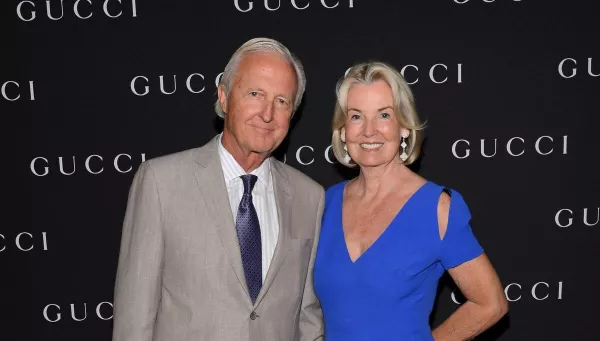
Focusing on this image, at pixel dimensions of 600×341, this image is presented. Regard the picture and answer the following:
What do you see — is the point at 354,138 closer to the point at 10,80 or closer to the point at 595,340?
the point at 10,80

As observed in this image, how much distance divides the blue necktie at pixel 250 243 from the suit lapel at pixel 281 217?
3cm

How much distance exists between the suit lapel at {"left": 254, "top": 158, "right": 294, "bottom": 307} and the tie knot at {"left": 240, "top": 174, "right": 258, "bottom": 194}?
0.11 meters

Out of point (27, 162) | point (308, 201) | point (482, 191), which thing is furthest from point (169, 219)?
point (482, 191)

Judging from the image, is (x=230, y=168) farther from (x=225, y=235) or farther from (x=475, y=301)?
(x=475, y=301)

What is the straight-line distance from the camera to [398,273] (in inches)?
76.6

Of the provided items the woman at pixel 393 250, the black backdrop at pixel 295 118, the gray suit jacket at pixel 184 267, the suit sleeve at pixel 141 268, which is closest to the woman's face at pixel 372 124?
the woman at pixel 393 250

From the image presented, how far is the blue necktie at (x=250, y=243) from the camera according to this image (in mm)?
1743

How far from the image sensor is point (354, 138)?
2043 millimetres

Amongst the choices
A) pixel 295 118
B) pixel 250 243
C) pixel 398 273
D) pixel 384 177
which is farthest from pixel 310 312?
pixel 295 118

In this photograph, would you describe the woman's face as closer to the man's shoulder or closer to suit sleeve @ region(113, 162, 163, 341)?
the man's shoulder

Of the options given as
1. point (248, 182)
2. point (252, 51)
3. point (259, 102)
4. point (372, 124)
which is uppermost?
point (252, 51)

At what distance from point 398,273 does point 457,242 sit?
0.24 m

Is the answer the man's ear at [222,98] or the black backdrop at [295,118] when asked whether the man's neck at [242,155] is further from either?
the black backdrop at [295,118]

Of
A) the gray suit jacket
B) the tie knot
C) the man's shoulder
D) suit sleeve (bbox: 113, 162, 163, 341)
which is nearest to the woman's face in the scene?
the man's shoulder
